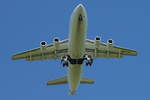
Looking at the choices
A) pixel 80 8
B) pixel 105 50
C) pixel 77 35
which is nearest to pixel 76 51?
pixel 77 35

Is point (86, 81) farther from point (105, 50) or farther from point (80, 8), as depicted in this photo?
point (80, 8)

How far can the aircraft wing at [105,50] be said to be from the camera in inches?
2191

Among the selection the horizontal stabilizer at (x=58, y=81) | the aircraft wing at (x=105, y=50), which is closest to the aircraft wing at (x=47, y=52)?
the aircraft wing at (x=105, y=50)

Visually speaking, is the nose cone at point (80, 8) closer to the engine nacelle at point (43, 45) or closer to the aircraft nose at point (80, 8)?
the aircraft nose at point (80, 8)

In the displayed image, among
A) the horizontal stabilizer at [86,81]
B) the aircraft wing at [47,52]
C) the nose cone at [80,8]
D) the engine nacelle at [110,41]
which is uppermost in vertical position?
the nose cone at [80,8]

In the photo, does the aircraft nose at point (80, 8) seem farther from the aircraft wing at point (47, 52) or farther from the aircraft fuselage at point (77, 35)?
the aircraft wing at point (47, 52)

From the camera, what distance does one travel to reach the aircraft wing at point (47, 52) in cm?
5538

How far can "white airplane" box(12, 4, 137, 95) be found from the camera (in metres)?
48.4

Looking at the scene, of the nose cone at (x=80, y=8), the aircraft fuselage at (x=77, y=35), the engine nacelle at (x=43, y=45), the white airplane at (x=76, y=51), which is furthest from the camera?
the engine nacelle at (x=43, y=45)

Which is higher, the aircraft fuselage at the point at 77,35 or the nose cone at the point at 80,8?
the nose cone at the point at 80,8

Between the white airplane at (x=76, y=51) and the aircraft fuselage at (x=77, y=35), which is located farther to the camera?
the white airplane at (x=76, y=51)

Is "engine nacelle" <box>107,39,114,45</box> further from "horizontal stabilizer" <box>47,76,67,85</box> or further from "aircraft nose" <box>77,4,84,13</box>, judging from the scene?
"aircraft nose" <box>77,4,84,13</box>

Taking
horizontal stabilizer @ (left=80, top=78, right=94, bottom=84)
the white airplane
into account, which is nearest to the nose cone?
the white airplane

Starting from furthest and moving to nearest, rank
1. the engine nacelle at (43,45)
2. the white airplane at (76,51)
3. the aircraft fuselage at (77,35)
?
the engine nacelle at (43,45)
the white airplane at (76,51)
the aircraft fuselage at (77,35)
